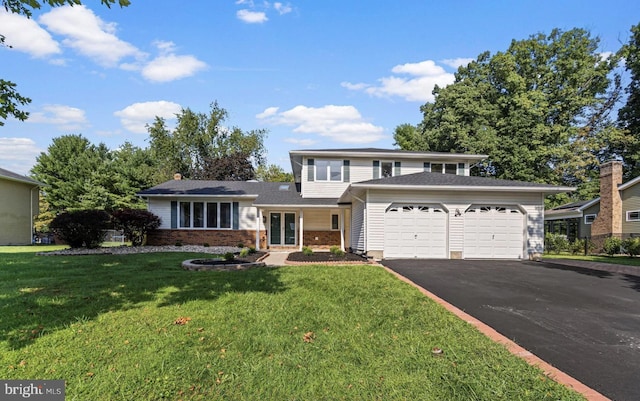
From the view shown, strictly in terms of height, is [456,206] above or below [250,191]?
below

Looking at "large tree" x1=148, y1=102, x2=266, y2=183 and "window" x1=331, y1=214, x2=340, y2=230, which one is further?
"large tree" x1=148, y1=102, x2=266, y2=183

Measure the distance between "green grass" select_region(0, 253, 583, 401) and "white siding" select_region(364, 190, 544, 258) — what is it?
6747mm

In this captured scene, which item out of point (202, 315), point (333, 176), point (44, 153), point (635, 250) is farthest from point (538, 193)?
point (44, 153)

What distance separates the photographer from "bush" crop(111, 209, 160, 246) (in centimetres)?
1780

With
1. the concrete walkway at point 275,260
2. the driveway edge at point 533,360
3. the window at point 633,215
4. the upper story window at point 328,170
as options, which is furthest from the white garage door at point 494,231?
the window at point 633,215

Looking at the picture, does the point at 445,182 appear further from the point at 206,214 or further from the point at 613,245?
the point at 206,214

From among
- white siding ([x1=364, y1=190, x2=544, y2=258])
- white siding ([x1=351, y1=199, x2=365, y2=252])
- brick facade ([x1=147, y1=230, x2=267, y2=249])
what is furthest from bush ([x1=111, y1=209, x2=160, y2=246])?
white siding ([x1=364, y1=190, x2=544, y2=258])

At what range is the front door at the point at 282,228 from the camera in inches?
782

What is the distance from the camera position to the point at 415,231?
13.9 metres

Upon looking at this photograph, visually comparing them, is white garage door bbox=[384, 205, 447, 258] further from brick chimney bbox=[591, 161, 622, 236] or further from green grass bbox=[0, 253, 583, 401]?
brick chimney bbox=[591, 161, 622, 236]

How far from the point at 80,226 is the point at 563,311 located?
17.8 meters

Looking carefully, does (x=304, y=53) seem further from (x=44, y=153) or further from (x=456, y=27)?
(x=44, y=153)

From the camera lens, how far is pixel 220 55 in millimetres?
14969

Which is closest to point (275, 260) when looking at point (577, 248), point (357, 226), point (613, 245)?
point (357, 226)
